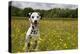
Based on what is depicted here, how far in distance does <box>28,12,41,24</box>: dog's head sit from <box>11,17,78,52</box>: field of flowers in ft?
0.16

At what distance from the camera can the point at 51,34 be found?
186 centimetres

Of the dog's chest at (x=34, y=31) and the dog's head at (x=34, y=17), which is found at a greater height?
the dog's head at (x=34, y=17)

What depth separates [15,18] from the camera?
1.72 metres

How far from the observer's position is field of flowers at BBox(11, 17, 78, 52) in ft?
5.66

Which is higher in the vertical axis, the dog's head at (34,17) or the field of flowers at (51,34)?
the dog's head at (34,17)

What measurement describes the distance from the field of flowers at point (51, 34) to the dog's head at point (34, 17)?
5cm

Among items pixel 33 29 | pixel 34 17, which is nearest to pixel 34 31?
pixel 33 29

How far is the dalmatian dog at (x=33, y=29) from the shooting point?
1.78 m

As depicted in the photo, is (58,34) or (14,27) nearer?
(14,27)

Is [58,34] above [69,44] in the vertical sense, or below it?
above

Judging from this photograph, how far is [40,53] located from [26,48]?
0.17 metres

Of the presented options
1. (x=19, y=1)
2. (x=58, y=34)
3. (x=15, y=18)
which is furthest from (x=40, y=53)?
(x=19, y=1)

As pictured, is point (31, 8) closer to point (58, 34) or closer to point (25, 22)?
point (25, 22)

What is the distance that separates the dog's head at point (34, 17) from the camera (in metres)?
1.78
